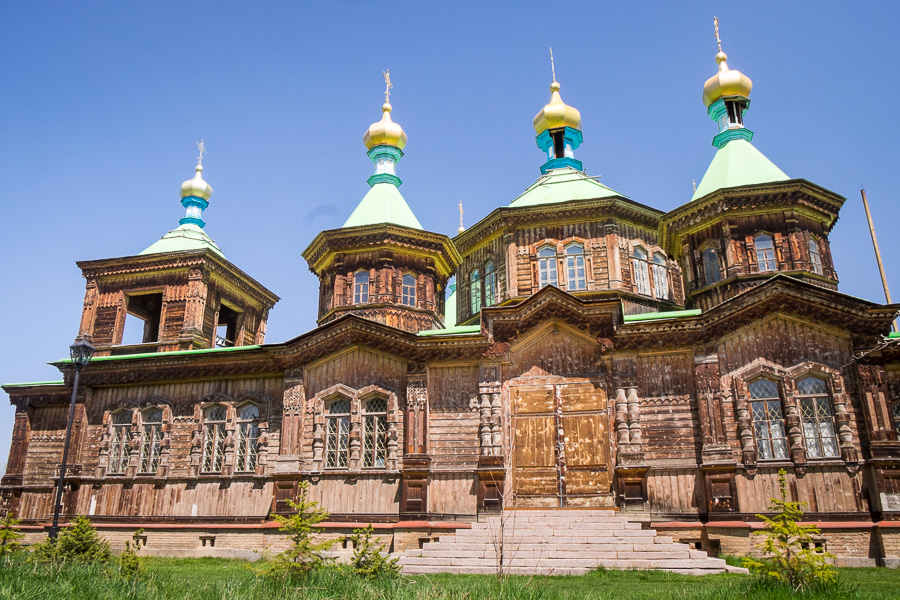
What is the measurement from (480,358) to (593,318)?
2824mm

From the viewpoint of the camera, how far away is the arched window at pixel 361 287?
20.2 metres

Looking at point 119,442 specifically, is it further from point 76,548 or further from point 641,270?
point 641,270

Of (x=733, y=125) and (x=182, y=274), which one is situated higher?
(x=733, y=125)

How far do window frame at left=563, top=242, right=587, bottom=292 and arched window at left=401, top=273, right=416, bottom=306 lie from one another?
451 centimetres

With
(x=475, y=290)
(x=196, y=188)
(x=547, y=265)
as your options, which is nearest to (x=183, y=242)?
(x=196, y=188)

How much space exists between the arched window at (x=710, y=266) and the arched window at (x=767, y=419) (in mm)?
4179

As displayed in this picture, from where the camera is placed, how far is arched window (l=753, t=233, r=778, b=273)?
699 inches

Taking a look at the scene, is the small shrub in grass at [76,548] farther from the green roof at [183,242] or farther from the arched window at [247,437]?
the green roof at [183,242]

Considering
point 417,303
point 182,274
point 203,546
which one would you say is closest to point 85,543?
point 203,546

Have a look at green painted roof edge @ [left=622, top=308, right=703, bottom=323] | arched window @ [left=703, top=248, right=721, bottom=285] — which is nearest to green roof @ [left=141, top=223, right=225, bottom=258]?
green painted roof edge @ [left=622, top=308, right=703, bottom=323]

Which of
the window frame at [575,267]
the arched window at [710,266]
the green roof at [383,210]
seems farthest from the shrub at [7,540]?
the arched window at [710,266]

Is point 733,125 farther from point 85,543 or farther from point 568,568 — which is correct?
point 85,543

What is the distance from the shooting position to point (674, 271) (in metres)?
21.0

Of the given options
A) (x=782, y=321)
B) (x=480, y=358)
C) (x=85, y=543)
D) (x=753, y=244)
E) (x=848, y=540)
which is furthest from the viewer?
(x=753, y=244)
